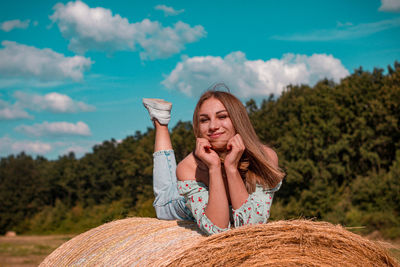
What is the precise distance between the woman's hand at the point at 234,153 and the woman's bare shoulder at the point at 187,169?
1.66ft

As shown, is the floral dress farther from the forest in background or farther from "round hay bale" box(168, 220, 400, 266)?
the forest in background

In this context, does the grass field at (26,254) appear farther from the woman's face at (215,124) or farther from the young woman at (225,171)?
the woman's face at (215,124)

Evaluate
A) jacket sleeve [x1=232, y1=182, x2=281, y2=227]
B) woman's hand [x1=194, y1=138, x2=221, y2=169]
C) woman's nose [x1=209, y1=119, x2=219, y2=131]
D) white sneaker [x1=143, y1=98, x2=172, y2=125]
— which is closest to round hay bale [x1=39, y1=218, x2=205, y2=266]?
jacket sleeve [x1=232, y1=182, x2=281, y2=227]

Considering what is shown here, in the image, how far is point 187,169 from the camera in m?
3.81

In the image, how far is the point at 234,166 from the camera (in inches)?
134

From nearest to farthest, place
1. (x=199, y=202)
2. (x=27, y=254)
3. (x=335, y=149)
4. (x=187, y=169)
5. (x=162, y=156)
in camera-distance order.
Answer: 1. (x=199, y=202)
2. (x=187, y=169)
3. (x=162, y=156)
4. (x=27, y=254)
5. (x=335, y=149)

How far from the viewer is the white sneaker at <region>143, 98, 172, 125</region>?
5496 mm

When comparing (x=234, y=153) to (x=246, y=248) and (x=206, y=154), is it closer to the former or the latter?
(x=206, y=154)

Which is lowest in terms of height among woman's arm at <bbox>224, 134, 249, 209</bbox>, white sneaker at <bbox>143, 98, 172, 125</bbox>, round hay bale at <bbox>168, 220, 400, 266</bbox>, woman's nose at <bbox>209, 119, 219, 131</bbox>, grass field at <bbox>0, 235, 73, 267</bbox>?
grass field at <bbox>0, 235, 73, 267</bbox>

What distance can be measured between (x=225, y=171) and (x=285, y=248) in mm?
858

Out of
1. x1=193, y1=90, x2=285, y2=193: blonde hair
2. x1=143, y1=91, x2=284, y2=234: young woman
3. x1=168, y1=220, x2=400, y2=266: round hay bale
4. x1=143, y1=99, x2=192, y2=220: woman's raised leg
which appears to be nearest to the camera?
x1=168, y1=220, x2=400, y2=266: round hay bale

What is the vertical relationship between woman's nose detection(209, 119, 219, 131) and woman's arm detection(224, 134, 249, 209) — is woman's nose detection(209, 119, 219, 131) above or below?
above

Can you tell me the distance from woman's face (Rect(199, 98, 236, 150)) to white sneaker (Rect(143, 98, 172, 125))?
1.69m

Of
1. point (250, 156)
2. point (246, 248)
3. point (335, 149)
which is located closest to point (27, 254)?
point (250, 156)
